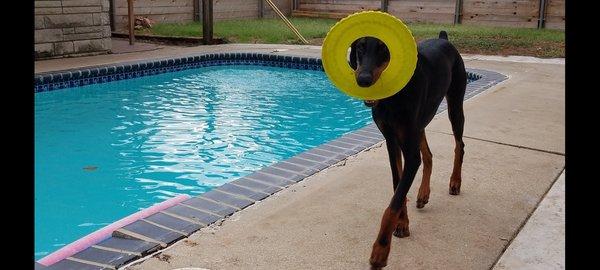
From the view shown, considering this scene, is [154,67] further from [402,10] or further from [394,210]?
[402,10]

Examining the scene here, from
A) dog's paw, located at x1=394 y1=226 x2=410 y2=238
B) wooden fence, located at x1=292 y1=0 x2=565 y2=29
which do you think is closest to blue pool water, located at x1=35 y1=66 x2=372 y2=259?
dog's paw, located at x1=394 y1=226 x2=410 y2=238

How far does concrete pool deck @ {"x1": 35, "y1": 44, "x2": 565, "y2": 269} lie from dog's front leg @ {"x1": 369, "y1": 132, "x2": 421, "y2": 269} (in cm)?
14

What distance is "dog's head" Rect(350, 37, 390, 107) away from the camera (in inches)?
90.3

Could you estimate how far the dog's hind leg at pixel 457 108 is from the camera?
3.34 m

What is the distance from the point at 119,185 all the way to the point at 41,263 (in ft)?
7.81

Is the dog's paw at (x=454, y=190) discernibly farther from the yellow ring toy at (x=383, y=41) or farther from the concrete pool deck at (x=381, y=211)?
the yellow ring toy at (x=383, y=41)

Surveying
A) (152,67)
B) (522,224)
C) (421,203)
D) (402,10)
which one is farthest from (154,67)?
(402,10)

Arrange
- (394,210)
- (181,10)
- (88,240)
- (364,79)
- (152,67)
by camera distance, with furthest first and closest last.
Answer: (181,10)
(152,67)
(88,240)
(394,210)
(364,79)

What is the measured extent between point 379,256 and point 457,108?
1.35 meters

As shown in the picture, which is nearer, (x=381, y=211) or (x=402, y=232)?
(x=402, y=232)

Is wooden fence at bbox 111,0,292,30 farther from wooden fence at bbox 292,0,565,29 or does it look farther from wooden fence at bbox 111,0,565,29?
wooden fence at bbox 292,0,565,29

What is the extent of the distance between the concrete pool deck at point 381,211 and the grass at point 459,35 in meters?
7.22

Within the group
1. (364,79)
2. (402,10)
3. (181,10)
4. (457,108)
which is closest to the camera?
(364,79)

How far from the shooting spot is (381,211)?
10.6 feet
